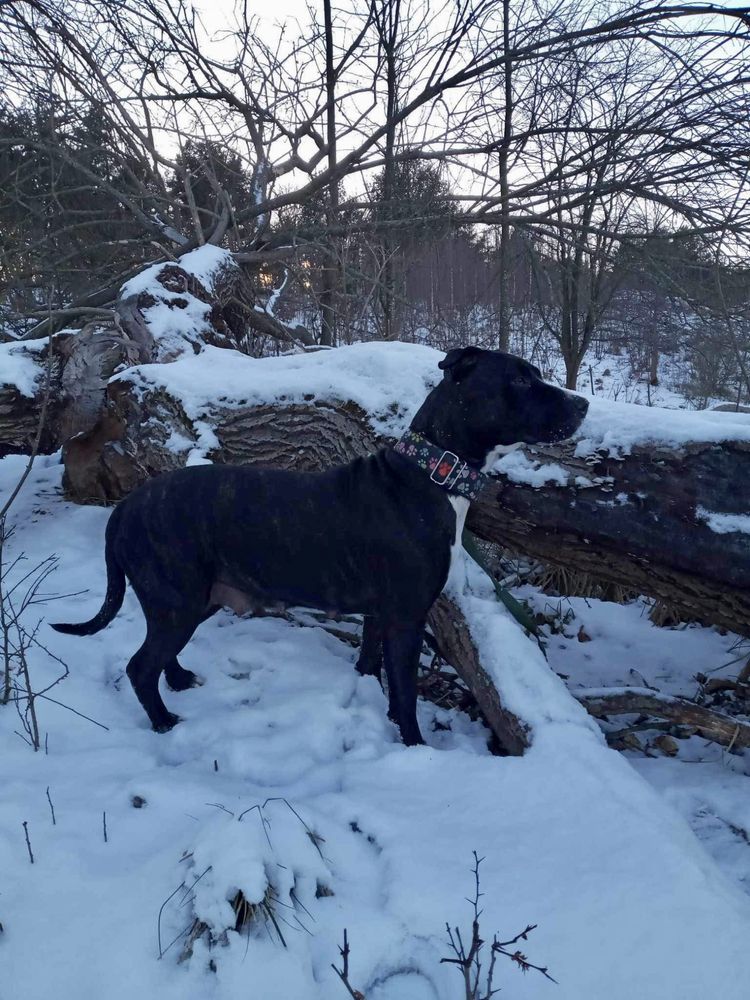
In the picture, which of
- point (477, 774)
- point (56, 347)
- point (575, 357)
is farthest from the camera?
point (575, 357)

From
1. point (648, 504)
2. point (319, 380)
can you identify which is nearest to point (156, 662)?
point (319, 380)

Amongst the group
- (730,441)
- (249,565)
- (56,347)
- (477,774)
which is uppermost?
(56,347)

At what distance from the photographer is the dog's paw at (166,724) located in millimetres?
2648

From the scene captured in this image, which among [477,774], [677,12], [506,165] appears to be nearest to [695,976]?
[477,774]

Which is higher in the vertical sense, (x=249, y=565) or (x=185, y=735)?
(x=249, y=565)

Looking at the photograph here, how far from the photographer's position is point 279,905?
166 centimetres

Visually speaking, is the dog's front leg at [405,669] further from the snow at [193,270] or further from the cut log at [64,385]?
the snow at [193,270]

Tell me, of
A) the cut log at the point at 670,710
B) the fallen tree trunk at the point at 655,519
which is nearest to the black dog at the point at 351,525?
the fallen tree trunk at the point at 655,519

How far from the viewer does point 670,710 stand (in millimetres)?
2693

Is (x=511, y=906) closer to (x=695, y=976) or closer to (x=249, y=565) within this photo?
(x=695, y=976)

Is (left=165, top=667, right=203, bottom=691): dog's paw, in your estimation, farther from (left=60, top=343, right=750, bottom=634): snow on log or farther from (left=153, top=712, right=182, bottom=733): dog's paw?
(left=60, top=343, right=750, bottom=634): snow on log

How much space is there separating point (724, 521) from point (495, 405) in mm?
981

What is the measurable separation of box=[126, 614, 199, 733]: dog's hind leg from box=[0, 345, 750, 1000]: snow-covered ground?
9 cm

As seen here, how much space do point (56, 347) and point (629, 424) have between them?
4.53 meters
